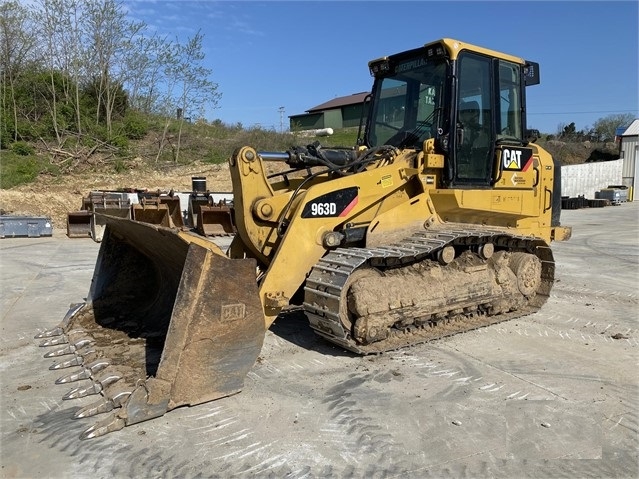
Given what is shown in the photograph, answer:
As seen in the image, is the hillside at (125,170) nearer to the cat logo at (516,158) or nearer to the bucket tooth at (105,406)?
the cat logo at (516,158)

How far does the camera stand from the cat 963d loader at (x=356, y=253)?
12.3 feet

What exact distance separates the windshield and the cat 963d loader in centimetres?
2

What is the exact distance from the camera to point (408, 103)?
6.24 meters

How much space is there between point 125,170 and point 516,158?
63.9 ft

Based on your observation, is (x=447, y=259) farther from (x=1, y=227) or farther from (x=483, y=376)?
(x=1, y=227)

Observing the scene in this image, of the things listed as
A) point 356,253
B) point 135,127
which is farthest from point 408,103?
point 135,127

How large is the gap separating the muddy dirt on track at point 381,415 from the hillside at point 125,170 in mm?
12262

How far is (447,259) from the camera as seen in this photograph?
17.5 feet

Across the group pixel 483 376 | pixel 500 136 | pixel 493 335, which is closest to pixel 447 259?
pixel 493 335

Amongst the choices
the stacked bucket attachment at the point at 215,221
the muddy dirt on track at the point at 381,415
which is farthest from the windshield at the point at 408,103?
the stacked bucket attachment at the point at 215,221

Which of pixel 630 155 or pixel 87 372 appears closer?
pixel 87 372

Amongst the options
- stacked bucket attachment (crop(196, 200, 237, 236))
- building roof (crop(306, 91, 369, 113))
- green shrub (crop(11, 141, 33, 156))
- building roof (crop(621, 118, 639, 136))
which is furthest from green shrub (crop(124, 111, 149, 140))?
building roof (crop(621, 118, 639, 136))

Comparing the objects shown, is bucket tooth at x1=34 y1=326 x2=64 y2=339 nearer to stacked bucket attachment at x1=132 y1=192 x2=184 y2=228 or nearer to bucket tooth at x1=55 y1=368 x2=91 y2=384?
bucket tooth at x1=55 y1=368 x2=91 y2=384

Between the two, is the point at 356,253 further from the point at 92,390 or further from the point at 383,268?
the point at 92,390
